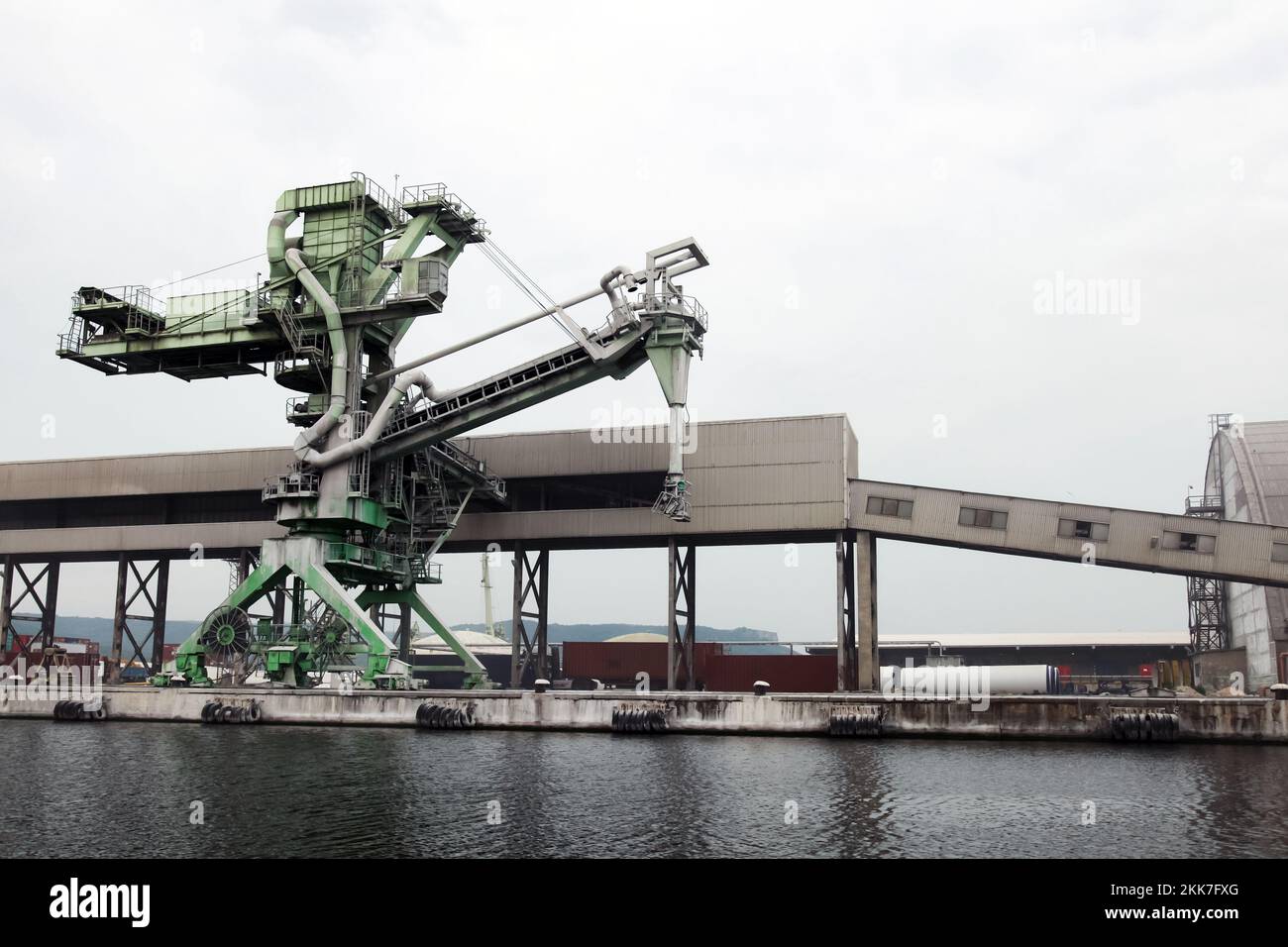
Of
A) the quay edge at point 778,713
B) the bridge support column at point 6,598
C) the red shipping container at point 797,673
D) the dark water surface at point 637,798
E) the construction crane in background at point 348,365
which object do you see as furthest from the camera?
the bridge support column at point 6,598

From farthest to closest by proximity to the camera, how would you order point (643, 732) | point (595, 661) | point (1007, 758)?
point (595, 661) < point (643, 732) < point (1007, 758)

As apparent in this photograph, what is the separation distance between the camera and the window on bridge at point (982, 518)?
48566 mm


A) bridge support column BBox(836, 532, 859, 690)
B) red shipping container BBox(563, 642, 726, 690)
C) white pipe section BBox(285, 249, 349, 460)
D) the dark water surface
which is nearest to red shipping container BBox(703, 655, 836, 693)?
bridge support column BBox(836, 532, 859, 690)

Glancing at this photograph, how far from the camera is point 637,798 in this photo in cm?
2186

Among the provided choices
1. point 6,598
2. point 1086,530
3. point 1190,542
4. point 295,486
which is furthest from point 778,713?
point 6,598

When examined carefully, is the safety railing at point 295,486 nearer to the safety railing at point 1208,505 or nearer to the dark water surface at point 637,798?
the dark water surface at point 637,798

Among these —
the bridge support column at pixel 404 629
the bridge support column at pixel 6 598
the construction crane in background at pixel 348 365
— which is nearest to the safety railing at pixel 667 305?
the construction crane in background at pixel 348 365

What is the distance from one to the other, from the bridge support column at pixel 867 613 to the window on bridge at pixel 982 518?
454 cm

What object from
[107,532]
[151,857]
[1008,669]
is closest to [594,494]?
[1008,669]

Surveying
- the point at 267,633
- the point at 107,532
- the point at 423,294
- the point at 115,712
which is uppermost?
the point at 423,294

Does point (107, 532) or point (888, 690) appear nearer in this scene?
point (888, 690)

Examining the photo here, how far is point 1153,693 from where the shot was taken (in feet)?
167

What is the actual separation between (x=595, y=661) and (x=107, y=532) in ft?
101

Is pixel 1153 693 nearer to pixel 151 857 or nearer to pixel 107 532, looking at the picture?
pixel 151 857
